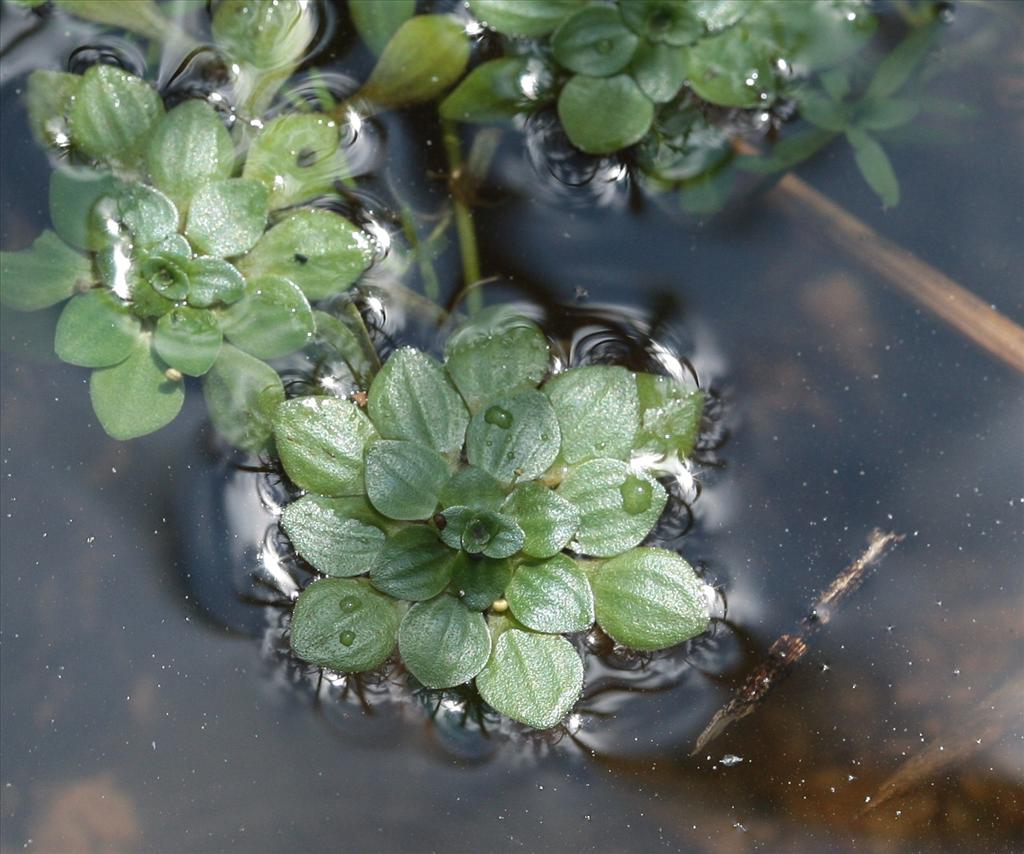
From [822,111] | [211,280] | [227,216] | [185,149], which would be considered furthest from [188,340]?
[822,111]

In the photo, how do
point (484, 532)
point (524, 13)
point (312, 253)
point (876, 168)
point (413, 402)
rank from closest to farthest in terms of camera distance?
point (484, 532), point (413, 402), point (312, 253), point (524, 13), point (876, 168)

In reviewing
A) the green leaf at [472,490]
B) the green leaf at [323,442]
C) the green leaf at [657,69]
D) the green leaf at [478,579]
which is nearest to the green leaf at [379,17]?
the green leaf at [657,69]

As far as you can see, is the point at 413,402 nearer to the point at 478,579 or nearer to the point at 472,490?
the point at 472,490

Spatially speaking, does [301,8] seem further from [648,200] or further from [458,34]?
[648,200]

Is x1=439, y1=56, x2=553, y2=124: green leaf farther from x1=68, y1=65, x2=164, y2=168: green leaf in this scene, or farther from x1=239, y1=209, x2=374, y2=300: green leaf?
x1=68, y1=65, x2=164, y2=168: green leaf

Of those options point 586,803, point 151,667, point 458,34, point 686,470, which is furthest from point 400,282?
point 586,803

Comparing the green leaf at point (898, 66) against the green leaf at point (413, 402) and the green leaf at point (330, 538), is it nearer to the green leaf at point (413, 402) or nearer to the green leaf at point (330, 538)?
the green leaf at point (413, 402)
